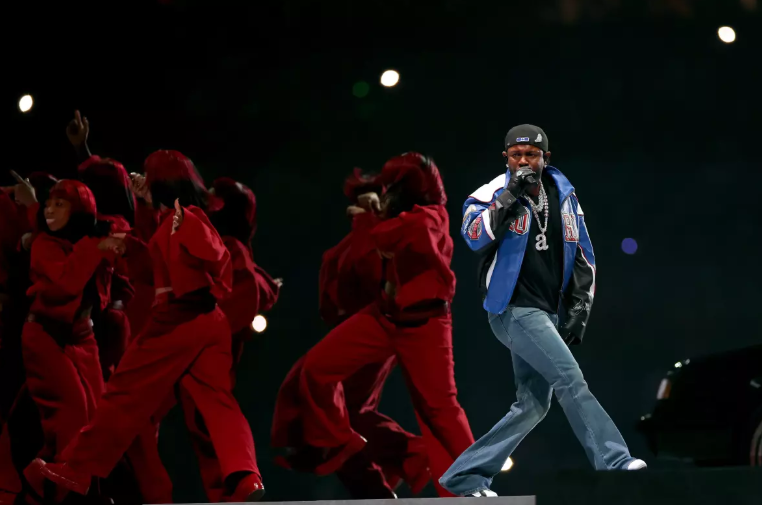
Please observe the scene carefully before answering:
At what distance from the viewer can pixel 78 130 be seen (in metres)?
6.04

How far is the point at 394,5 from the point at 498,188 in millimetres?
2252

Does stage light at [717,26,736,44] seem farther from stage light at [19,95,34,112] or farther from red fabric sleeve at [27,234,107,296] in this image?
stage light at [19,95,34,112]

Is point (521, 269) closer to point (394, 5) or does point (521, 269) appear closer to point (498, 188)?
point (498, 188)

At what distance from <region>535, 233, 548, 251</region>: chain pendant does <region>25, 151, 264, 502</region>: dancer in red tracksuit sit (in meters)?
2.26

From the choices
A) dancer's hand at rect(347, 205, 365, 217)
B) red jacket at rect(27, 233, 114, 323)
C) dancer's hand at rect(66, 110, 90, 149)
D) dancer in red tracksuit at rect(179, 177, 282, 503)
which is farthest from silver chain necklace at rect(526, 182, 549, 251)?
dancer's hand at rect(66, 110, 90, 149)

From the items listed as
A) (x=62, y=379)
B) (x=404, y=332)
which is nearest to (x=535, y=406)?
(x=404, y=332)

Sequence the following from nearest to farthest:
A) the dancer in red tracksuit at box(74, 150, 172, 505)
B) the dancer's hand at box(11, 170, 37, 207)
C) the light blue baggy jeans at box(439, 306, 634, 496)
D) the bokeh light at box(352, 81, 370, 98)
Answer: the light blue baggy jeans at box(439, 306, 634, 496) → the dancer in red tracksuit at box(74, 150, 172, 505) → the bokeh light at box(352, 81, 370, 98) → the dancer's hand at box(11, 170, 37, 207)

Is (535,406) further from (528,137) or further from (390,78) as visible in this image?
(390,78)

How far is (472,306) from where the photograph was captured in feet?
18.1

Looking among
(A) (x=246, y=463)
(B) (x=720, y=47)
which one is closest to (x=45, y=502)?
(A) (x=246, y=463)

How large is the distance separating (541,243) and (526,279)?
18 cm

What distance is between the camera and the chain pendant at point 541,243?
406 centimetres

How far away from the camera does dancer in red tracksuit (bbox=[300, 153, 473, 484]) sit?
209 inches

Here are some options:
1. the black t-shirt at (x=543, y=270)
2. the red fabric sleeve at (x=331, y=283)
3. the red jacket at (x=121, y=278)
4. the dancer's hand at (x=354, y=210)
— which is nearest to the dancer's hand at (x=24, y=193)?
the red jacket at (x=121, y=278)
